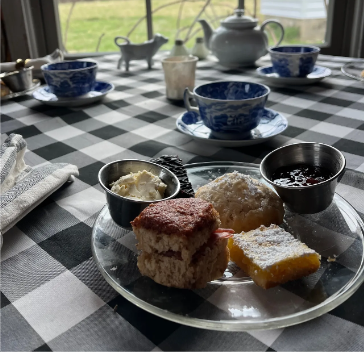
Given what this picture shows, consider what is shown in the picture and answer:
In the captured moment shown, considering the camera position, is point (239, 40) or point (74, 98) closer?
point (74, 98)

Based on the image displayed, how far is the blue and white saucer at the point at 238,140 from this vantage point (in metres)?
1.02

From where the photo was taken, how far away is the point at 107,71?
1.99 metres

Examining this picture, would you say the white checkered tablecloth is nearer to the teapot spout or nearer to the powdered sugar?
the powdered sugar

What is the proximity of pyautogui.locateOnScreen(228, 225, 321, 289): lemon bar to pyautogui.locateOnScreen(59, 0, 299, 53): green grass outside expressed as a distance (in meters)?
2.39

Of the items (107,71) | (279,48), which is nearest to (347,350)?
(279,48)

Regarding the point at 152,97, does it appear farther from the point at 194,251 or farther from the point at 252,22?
the point at 194,251

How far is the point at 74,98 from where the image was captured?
1.46 m

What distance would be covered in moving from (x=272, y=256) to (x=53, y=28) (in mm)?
2519

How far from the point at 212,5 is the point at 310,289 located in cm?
277

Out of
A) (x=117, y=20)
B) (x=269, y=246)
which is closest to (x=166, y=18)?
(x=117, y=20)

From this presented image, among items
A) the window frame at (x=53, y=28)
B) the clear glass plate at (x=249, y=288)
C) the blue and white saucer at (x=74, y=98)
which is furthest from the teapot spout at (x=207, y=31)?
the clear glass plate at (x=249, y=288)

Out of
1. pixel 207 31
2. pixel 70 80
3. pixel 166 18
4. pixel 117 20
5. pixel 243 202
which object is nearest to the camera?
pixel 243 202

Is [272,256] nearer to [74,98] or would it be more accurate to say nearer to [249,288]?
[249,288]

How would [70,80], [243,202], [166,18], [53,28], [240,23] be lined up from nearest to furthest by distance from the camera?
[243,202]
[70,80]
[240,23]
[53,28]
[166,18]
